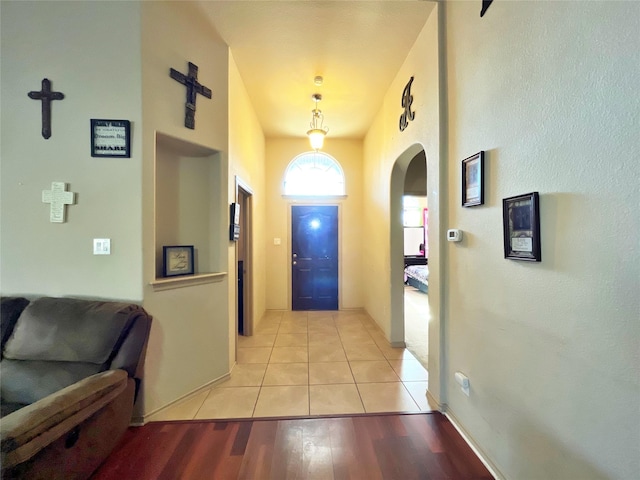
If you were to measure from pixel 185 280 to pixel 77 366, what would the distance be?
789 millimetres

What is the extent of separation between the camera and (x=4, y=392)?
59.7 inches

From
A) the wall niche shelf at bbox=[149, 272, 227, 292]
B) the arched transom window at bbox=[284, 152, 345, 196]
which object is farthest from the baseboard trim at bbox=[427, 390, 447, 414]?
the arched transom window at bbox=[284, 152, 345, 196]

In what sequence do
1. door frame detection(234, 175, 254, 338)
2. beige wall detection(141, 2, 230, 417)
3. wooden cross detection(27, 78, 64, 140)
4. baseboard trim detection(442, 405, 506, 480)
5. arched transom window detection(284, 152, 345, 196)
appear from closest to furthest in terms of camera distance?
baseboard trim detection(442, 405, 506, 480) → wooden cross detection(27, 78, 64, 140) → beige wall detection(141, 2, 230, 417) → door frame detection(234, 175, 254, 338) → arched transom window detection(284, 152, 345, 196)

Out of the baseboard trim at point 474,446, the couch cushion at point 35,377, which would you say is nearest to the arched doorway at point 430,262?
the baseboard trim at point 474,446

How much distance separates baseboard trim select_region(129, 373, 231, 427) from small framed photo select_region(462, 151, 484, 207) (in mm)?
2495

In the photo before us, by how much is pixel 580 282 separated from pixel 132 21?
118 inches

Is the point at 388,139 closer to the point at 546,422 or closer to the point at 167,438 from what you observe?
the point at 546,422

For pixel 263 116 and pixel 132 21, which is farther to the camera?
pixel 263 116

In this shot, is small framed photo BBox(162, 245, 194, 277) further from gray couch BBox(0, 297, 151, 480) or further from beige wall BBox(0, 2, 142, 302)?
gray couch BBox(0, 297, 151, 480)

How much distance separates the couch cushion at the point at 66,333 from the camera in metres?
1.57

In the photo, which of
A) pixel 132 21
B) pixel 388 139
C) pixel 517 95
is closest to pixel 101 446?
pixel 132 21

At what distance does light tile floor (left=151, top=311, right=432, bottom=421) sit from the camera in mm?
2039

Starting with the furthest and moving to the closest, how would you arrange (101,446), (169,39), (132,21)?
(169,39) < (132,21) < (101,446)

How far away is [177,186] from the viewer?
2.37m
